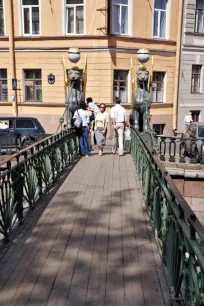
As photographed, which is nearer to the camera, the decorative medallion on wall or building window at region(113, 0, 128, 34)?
building window at region(113, 0, 128, 34)

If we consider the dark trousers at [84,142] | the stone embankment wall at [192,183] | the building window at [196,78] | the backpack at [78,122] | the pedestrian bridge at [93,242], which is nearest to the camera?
the pedestrian bridge at [93,242]

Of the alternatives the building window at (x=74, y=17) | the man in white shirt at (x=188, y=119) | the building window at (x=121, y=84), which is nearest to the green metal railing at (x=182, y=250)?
the building window at (x=121, y=84)

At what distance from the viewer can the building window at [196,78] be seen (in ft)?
64.5

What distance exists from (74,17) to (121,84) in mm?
4293

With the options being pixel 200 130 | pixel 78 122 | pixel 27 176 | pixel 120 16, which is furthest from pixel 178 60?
pixel 27 176

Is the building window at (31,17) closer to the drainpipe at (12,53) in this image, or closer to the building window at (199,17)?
the drainpipe at (12,53)

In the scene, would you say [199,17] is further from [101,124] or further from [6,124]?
[101,124]

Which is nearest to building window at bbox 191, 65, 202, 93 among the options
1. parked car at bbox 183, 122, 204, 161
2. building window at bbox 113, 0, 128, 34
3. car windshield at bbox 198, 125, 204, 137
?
building window at bbox 113, 0, 128, 34

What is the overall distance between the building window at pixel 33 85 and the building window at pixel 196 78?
901 centimetres

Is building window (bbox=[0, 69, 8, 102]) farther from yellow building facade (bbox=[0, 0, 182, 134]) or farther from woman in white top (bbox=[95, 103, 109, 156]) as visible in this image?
woman in white top (bbox=[95, 103, 109, 156])

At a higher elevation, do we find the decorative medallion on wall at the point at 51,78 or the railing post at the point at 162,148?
the decorative medallion on wall at the point at 51,78

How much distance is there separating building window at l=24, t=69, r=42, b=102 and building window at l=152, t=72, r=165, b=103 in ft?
21.1

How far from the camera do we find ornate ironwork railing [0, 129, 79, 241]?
391 centimetres

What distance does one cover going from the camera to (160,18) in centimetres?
1838
